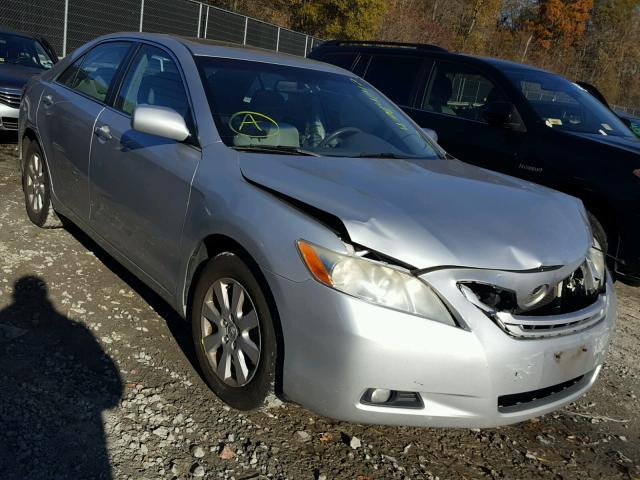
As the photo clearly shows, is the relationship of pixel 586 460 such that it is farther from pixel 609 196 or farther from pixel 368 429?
pixel 609 196

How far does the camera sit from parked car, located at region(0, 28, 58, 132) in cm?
756

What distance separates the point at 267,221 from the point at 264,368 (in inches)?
24.1

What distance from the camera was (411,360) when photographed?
225 cm

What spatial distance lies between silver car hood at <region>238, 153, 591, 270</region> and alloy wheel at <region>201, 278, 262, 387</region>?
51 centimetres

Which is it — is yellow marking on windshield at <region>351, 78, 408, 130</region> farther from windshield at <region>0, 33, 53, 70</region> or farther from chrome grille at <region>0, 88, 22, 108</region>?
windshield at <region>0, 33, 53, 70</region>

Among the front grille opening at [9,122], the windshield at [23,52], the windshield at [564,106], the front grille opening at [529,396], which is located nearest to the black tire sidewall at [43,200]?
the front grille opening at [9,122]

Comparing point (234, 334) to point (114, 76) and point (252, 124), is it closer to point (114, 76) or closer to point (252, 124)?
point (252, 124)

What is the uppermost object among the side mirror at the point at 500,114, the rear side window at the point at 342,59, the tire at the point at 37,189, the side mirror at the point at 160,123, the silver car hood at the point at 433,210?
the rear side window at the point at 342,59

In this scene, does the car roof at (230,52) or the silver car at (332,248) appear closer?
the silver car at (332,248)

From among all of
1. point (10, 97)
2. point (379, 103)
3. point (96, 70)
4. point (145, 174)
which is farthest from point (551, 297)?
point (10, 97)

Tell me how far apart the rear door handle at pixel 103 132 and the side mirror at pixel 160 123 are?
27.8 inches

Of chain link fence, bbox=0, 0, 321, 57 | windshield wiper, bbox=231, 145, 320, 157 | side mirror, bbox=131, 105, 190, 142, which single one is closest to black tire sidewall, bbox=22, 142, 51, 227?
side mirror, bbox=131, 105, 190, 142

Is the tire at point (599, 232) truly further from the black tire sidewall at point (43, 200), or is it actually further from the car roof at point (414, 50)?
the black tire sidewall at point (43, 200)

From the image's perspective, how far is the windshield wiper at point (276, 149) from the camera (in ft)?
9.85
